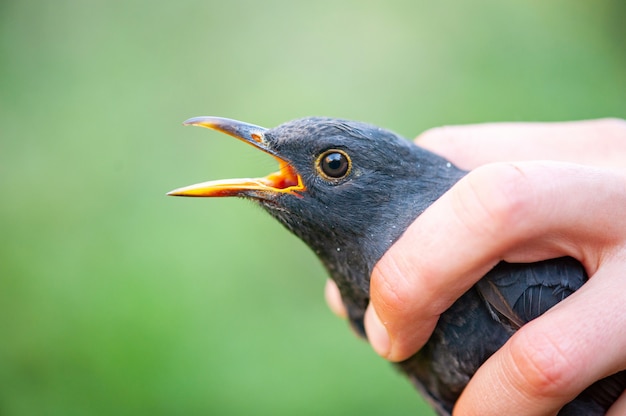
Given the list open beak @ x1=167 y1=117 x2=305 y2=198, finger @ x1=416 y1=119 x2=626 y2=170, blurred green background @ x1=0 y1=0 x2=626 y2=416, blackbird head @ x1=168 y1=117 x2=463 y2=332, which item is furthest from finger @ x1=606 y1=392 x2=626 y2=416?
blurred green background @ x1=0 y1=0 x2=626 y2=416

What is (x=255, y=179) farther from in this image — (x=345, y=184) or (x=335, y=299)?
(x=335, y=299)

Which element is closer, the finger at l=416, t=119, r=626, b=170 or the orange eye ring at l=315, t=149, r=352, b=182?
the orange eye ring at l=315, t=149, r=352, b=182

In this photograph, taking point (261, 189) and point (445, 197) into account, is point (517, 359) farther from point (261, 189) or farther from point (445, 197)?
point (261, 189)

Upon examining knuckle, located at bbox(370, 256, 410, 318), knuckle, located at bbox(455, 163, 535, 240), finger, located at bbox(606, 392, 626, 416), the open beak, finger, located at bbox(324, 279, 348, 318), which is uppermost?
A: the open beak

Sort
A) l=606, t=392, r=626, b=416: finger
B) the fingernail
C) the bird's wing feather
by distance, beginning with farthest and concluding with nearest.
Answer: the fingernail < the bird's wing feather < l=606, t=392, r=626, b=416: finger

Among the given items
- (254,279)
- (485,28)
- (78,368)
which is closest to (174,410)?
(78,368)

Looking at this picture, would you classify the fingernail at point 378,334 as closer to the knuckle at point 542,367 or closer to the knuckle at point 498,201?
the knuckle at point 542,367

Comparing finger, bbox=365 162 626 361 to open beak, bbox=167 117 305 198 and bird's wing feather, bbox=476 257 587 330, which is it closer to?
bird's wing feather, bbox=476 257 587 330

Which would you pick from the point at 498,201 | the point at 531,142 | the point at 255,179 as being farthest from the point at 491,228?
the point at 531,142
